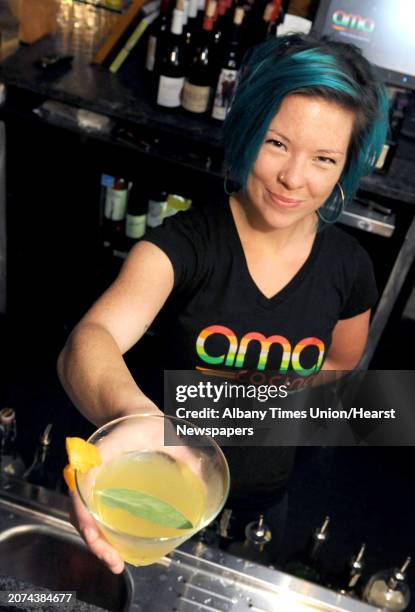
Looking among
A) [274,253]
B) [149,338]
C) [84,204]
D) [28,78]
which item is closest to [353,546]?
[149,338]

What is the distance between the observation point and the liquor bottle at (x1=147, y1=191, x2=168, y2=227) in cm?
259

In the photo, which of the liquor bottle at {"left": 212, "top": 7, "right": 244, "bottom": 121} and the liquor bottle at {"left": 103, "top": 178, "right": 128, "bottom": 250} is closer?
the liquor bottle at {"left": 212, "top": 7, "right": 244, "bottom": 121}

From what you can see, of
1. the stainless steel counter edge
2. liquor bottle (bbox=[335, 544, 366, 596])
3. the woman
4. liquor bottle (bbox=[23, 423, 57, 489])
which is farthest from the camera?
liquor bottle (bbox=[23, 423, 57, 489])

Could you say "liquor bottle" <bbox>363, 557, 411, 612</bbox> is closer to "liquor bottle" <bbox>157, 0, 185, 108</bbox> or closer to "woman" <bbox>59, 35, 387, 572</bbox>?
"woman" <bbox>59, 35, 387, 572</bbox>

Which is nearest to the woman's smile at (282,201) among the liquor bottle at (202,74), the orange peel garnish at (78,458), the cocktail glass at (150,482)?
the cocktail glass at (150,482)

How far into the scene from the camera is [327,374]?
5.52 ft

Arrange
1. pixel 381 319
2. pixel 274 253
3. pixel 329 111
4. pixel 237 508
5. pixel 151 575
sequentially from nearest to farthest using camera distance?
pixel 151 575, pixel 329 111, pixel 274 253, pixel 237 508, pixel 381 319

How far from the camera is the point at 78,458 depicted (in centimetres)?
72

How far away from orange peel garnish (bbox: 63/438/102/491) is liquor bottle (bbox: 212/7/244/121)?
172cm

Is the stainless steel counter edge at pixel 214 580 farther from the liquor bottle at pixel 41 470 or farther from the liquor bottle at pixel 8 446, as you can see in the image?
the liquor bottle at pixel 8 446

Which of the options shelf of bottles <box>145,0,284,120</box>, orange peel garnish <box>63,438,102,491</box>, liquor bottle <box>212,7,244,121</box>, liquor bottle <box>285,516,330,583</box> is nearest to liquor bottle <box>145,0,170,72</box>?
shelf of bottles <box>145,0,284,120</box>

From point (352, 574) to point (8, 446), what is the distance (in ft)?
2.67

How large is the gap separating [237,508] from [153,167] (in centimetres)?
132

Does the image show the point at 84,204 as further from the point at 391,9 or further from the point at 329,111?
the point at 329,111
